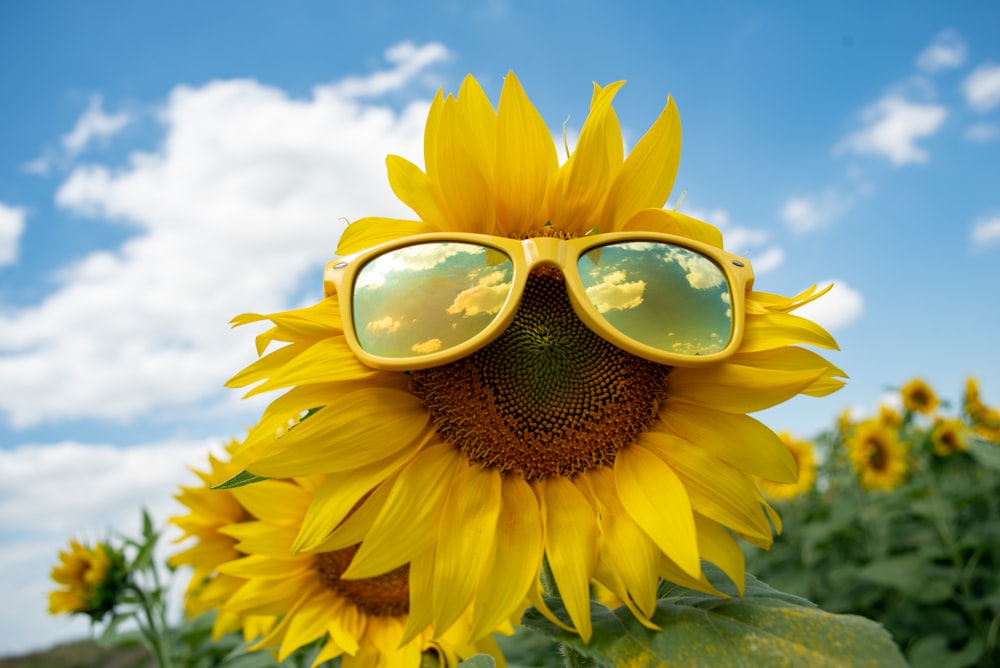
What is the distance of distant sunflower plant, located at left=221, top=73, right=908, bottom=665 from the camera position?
1.29m

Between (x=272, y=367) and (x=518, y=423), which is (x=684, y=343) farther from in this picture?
(x=272, y=367)

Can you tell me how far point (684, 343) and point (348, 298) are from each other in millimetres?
600

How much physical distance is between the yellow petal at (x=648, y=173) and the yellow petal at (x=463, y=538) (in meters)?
0.54

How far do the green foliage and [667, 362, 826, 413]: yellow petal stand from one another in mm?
2907

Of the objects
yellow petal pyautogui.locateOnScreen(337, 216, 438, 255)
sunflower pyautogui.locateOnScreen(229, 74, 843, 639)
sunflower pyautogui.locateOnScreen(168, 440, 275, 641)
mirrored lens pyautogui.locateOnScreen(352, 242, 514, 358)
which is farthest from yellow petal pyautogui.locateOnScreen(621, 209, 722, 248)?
sunflower pyautogui.locateOnScreen(168, 440, 275, 641)

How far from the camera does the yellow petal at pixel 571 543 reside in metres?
1.19

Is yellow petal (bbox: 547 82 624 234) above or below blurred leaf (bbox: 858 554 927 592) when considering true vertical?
above

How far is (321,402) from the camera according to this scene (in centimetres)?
134

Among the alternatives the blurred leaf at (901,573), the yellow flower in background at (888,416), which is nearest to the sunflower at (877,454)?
the yellow flower in background at (888,416)

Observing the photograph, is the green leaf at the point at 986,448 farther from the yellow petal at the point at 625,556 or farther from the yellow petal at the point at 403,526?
the yellow petal at the point at 403,526

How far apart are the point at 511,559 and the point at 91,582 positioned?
10.3ft

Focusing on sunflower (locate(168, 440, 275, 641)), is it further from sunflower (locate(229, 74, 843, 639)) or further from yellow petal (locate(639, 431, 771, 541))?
yellow petal (locate(639, 431, 771, 541))

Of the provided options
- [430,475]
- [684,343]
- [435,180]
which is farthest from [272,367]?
[684,343]

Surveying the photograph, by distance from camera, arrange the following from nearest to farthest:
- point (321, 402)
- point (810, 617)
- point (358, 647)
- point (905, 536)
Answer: point (810, 617), point (321, 402), point (358, 647), point (905, 536)
